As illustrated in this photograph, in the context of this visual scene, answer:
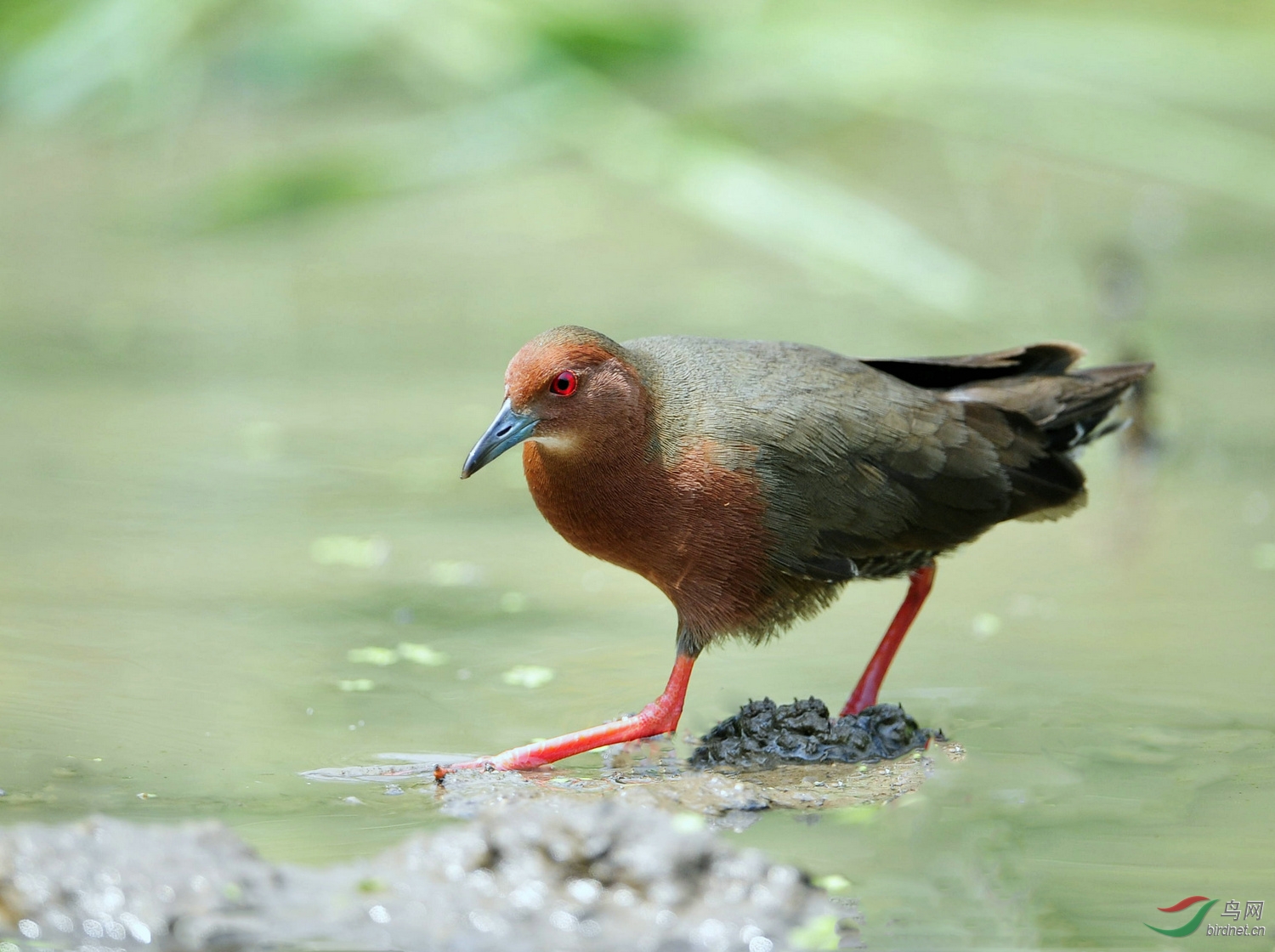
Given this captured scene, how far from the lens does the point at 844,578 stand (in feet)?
14.9

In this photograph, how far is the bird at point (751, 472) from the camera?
4.25 meters

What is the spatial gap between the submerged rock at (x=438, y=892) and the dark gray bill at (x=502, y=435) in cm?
118

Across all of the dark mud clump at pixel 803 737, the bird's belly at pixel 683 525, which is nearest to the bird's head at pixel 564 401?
the bird's belly at pixel 683 525

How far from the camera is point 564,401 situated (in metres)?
4.21

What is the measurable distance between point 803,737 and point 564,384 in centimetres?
105

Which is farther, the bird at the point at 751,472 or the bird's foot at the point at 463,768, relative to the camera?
the bird at the point at 751,472

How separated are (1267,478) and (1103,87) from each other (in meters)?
3.91

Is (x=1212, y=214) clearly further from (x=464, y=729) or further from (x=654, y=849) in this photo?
(x=654, y=849)

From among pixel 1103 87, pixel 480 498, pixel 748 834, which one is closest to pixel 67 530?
pixel 480 498

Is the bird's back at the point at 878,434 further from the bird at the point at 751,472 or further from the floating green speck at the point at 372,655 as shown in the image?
the floating green speck at the point at 372,655

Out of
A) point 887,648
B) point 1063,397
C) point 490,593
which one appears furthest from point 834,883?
point 490,593

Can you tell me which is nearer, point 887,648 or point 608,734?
point 608,734

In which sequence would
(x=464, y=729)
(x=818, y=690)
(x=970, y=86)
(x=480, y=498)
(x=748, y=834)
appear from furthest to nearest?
(x=970, y=86) < (x=480, y=498) < (x=818, y=690) < (x=464, y=729) < (x=748, y=834)

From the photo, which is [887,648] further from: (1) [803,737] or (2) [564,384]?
(2) [564,384]
